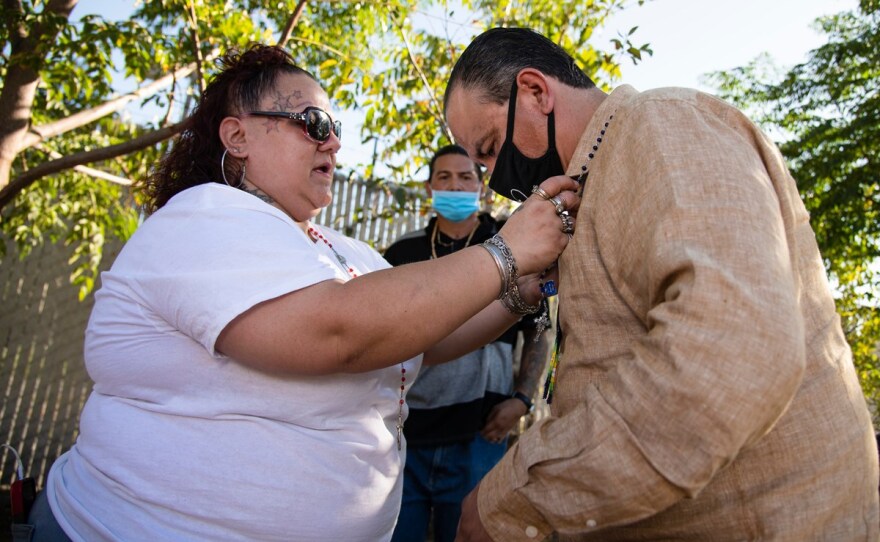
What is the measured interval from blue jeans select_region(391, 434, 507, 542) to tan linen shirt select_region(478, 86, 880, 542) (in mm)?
1991

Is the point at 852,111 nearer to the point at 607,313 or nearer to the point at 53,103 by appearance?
the point at 607,313

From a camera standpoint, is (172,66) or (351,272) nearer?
(351,272)

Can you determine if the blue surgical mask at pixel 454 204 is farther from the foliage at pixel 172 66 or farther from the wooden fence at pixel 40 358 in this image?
the wooden fence at pixel 40 358

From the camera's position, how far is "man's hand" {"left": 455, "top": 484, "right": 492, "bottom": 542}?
4.84 feet

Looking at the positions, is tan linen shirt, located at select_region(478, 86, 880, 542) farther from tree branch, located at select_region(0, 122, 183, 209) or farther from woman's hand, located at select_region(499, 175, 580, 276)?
tree branch, located at select_region(0, 122, 183, 209)

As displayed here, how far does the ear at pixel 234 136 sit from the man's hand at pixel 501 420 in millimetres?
2125

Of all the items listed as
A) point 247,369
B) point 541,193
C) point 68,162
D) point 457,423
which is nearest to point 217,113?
point 247,369

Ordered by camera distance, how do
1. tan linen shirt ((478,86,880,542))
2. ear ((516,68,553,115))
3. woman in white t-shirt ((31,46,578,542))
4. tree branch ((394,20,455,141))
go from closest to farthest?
1. tan linen shirt ((478,86,880,542))
2. woman in white t-shirt ((31,46,578,542))
3. ear ((516,68,553,115))
4. tree branch ((394,20,455,141))

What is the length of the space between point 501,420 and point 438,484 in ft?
1.55

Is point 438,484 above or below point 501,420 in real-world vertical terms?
below

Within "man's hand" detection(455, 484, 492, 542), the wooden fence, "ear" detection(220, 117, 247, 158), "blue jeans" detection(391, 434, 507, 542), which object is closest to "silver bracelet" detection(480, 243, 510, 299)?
"man's hand" detection(455, 484, 492, 542)

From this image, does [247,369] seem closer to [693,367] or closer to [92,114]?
[693,367]

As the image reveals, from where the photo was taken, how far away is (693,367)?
119 cm

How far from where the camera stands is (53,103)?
18.2 feet
